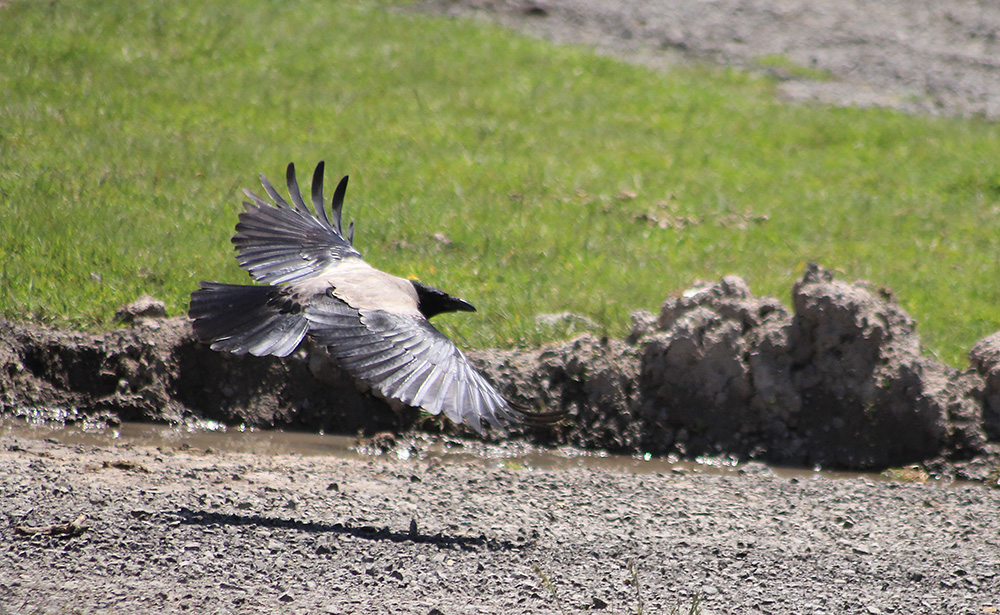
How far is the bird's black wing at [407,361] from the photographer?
446cm

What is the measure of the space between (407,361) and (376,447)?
125 centimetres

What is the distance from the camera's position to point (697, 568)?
4371 millimetres

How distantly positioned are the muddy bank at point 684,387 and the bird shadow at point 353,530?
151cm

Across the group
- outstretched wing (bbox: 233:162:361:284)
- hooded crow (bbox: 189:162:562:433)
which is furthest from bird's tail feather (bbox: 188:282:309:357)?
outstretched wing (bbox: 233:162:361:284)

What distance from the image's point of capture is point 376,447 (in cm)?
586

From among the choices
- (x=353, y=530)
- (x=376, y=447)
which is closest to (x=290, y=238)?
(x=376, y=447)

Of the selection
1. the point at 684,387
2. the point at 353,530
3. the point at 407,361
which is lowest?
the point at 353,530

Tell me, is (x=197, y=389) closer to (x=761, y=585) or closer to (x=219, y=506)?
(x=219, y=506)

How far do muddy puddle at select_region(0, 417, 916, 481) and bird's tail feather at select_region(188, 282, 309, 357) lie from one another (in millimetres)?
765

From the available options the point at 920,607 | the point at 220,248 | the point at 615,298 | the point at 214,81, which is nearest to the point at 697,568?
the point at 920,607

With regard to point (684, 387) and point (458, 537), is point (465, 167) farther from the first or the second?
point (458, 537)

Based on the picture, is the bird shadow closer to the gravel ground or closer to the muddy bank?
the gravel ground

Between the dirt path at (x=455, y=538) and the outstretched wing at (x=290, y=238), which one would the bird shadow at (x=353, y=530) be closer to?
the dirt path at (x=455, y=538)

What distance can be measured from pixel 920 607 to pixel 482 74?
29.9ft
